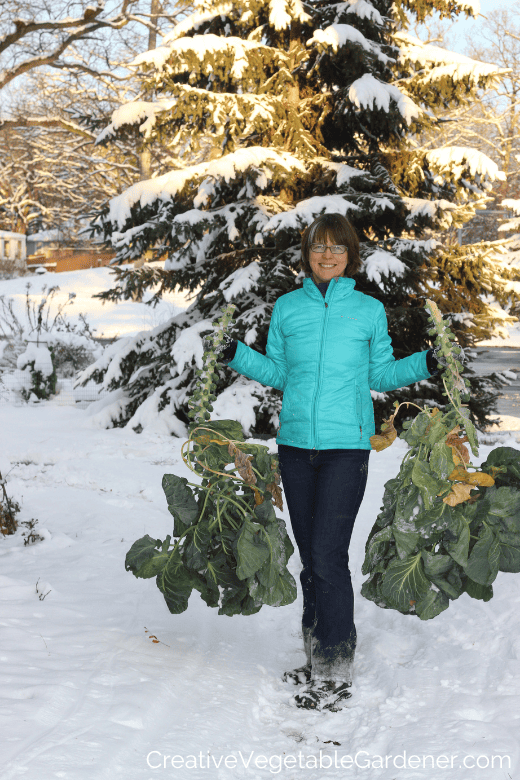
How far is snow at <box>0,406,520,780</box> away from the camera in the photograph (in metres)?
2.32

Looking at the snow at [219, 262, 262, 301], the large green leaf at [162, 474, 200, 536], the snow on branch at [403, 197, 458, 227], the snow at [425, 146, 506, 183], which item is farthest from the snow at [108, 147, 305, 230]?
the large green leaf at [162, 474, 200, 536]

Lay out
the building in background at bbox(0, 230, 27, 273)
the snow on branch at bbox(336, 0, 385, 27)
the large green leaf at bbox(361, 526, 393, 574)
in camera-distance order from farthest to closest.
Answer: the building in background at bbox(0, 230, 27, 273), the snow on branch at bbox(336, 0, 385, 27), the large green leaf at bbox(361, 526, 393, 574)

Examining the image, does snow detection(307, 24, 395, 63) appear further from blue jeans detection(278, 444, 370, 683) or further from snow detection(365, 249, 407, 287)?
blue jeans detection(278, 444, 370, 683)

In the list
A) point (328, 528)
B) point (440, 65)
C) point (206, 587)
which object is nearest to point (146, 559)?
point (206, 587)

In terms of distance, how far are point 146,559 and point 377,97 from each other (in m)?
6.01

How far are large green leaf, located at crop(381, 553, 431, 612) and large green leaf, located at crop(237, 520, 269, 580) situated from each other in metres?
0.50

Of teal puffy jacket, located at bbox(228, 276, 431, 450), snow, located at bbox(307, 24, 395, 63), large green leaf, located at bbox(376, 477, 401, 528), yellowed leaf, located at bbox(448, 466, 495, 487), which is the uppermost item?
snow, located at bbox(307, 24, 395, 63)

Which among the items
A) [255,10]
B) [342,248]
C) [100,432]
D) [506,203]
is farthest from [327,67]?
[506,203]

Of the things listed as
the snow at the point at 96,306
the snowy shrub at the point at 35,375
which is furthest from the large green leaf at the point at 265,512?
the snow at the point at 96,306

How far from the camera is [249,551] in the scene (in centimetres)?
277

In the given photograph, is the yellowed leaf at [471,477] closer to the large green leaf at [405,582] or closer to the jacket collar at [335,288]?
the large green leaf at [405,582]

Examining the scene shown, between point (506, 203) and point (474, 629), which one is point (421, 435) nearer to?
point (474, 629)

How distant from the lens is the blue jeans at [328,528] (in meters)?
2.76

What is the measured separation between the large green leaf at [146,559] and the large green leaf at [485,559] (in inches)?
50.2
